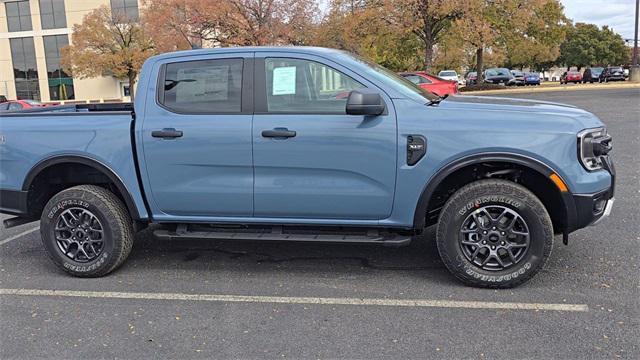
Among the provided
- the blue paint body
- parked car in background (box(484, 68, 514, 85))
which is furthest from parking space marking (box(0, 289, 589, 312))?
parked car in background (box(484, 68, 514, 85))

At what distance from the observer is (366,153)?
4.07m

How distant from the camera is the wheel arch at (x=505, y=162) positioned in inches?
154

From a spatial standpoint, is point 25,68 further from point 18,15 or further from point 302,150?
point 302,150

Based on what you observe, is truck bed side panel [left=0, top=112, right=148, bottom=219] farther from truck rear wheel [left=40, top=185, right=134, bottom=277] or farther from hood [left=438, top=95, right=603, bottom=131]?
hood [left=438, top=95, right=603, bottom=131]

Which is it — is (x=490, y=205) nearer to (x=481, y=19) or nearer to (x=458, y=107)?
(x=458, y=107)

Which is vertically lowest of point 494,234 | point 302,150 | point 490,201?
point 494,234

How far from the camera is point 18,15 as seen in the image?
182ft

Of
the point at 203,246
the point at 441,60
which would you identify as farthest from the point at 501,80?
the point at 203,246

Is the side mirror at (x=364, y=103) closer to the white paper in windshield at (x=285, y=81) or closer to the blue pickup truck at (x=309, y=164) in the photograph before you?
the blue pickup truck at (x=309, y=164)

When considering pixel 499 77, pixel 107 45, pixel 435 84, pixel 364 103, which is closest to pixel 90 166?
pixel 364 103

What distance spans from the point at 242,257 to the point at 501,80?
39709 mm

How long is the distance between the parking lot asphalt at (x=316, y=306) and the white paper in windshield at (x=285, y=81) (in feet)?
5.03

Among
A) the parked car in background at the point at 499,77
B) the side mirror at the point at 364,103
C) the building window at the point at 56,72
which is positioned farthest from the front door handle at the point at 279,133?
A: the building window at the point at 56,72

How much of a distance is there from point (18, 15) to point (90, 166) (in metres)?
60.6
